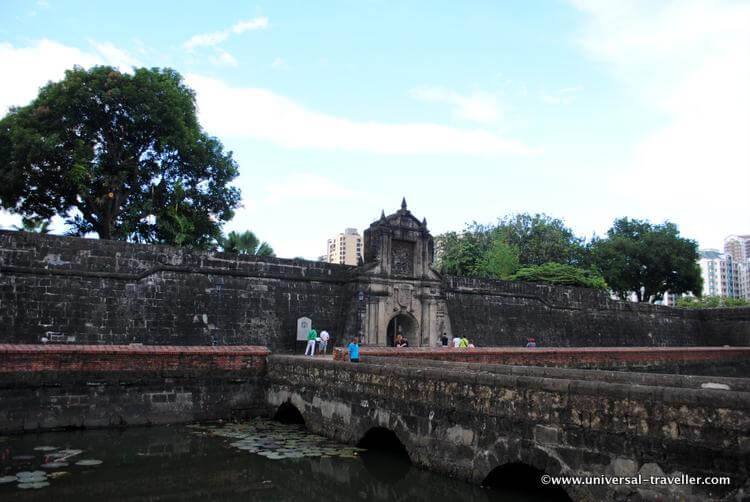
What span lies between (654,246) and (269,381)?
101ft

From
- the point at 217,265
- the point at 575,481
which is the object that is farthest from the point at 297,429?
the point at 217,265

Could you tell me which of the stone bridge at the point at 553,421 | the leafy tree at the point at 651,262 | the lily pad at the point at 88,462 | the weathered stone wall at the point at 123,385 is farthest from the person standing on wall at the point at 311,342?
the leafy tree at the point at 651,262

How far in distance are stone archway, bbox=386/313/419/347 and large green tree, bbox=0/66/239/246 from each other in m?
8.07

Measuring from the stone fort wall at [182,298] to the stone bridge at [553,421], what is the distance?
6.43 metres

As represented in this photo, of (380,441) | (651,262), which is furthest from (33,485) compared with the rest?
(651,262)

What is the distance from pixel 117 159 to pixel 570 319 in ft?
56.8

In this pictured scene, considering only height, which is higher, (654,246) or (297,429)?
(654,246)

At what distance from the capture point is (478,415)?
593 centimetres

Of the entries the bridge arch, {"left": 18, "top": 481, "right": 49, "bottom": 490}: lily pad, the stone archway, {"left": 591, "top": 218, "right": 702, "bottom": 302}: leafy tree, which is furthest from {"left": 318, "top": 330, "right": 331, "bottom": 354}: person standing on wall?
{"left": 591, "top": 218, "right": 702, "bottom": 302}: leafy tree

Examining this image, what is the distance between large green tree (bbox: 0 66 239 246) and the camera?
18594 mm

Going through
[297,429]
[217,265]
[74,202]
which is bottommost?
[297,429]

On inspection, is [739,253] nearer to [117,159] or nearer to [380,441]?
[117,159]

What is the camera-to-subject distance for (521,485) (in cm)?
595

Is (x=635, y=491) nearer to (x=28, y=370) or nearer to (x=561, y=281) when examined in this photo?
(x=28, y=370)
